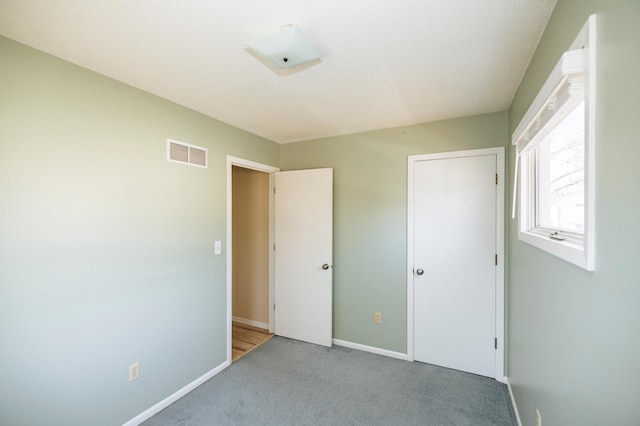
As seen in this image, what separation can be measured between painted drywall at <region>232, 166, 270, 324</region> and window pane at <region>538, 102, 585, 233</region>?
2.87m

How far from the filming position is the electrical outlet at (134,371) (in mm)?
1881

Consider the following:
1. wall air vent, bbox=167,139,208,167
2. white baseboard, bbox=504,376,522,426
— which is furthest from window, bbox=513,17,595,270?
wall air vent, bbox=167,139,208,167

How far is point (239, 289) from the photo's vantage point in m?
3.87

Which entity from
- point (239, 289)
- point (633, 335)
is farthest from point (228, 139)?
point (633, 335)

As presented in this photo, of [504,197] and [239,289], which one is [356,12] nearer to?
[504,197]

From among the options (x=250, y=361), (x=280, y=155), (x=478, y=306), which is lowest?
(x=250, y=361)

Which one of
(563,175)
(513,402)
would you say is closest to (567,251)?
(563,175)

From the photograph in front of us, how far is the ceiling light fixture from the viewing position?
1332 mm

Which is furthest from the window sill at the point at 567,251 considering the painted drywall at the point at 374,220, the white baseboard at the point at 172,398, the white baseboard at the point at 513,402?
the white baseboard at the point at 172,398

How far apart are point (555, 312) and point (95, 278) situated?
99.9 inches

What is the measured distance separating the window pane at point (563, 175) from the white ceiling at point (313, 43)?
1.77 ft

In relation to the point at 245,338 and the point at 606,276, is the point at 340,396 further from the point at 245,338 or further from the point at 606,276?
the point at 606,276

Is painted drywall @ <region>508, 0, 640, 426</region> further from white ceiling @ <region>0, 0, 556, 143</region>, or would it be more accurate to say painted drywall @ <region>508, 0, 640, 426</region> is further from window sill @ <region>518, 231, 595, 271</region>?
white ceiling @ <region>0, 0, 556, 143</region>

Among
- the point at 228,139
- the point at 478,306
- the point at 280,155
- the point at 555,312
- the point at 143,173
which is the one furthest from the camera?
the point at 280,155
